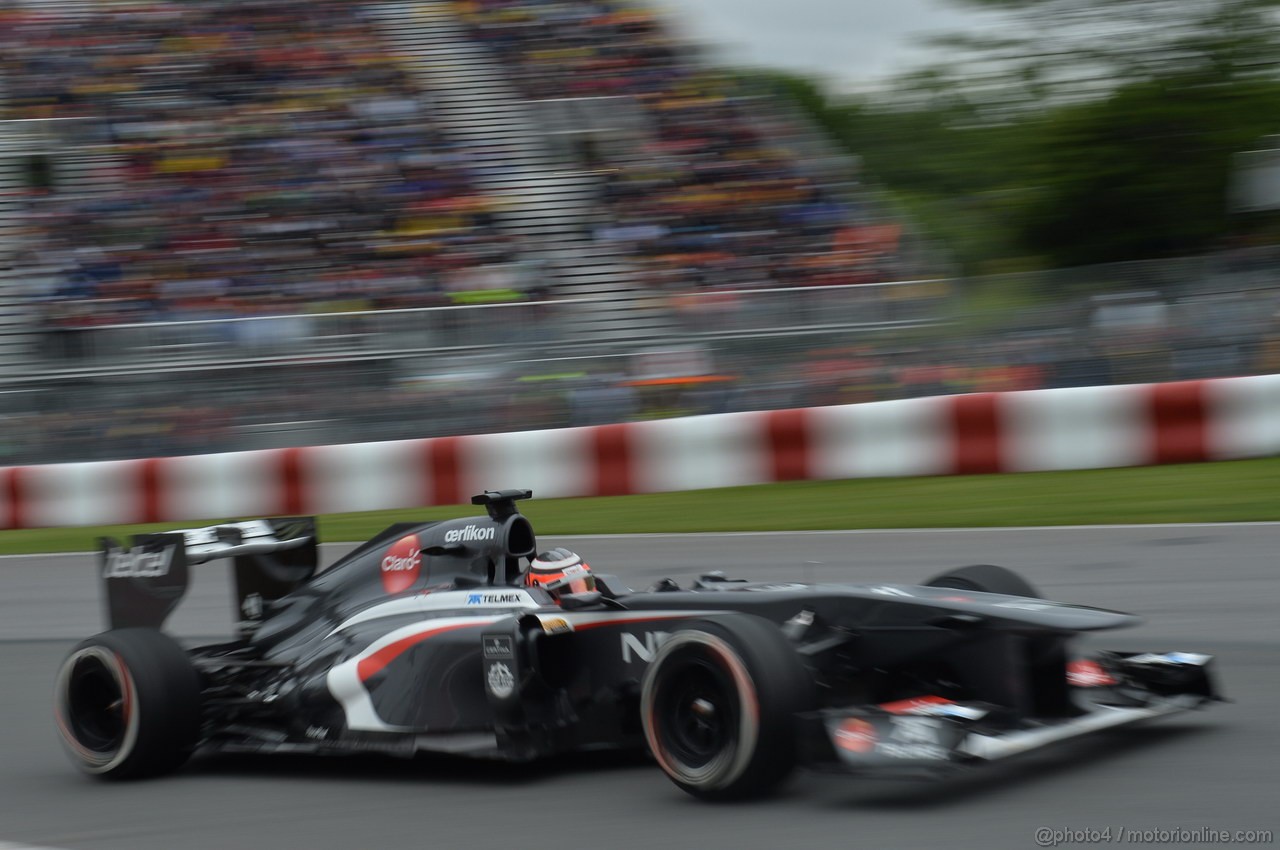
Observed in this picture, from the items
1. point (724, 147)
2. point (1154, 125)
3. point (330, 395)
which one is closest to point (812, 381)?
point (330, 395)

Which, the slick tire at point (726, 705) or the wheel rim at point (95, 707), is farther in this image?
the wheel rim at point (95, 707)

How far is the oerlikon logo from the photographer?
17.1 feet

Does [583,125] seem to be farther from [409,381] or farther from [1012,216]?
[1012,216]

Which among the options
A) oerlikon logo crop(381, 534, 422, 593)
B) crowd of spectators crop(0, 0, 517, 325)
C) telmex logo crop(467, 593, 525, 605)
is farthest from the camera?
crowd of spectators crop(0, 0, 517, 325)

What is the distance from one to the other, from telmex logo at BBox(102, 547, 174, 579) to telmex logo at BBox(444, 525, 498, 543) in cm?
113

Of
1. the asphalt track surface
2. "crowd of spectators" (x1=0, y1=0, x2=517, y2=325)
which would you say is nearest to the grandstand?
"crowd of spectators" (x1=0, y1=0, x2=517, y2=325)

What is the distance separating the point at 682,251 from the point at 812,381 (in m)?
3.71

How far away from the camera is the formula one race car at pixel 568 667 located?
154 inches

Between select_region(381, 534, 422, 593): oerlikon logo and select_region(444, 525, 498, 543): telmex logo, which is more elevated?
select_region(444, 525, 498, 543): telmex logo

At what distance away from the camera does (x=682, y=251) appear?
48.9ft

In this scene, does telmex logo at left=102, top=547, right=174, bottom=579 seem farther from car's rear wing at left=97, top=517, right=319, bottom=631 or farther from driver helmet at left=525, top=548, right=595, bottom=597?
driver helmet at left=525, top=548, right=595, bottom=597

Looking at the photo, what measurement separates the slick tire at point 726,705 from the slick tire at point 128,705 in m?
1.74

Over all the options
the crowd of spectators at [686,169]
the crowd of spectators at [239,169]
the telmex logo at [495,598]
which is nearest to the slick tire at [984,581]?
the telmex logo at [495,598]

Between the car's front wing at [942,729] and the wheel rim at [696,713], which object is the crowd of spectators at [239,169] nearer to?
the wheel rim at [696,713]
